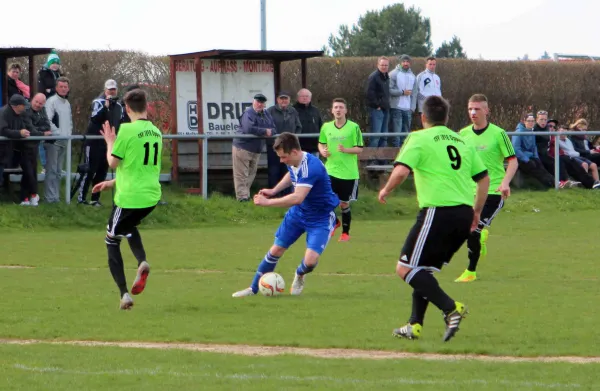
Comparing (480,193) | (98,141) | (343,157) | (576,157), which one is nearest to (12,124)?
(98,141)

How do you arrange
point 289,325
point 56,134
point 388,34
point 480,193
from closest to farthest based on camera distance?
point 480,193, point 289,325, point 56,134, point 388,34

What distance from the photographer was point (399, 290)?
1287 centimetres

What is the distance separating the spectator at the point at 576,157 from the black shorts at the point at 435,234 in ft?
53.8

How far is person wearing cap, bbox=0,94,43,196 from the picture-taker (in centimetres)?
1984

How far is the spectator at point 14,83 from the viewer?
844 inches

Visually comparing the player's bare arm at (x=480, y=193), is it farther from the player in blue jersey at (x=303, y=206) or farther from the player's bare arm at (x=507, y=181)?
the player's bare arm at (x=507, y=181)

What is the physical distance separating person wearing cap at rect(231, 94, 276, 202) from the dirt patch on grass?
500 inches

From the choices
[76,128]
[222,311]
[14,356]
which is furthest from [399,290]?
[76,128]

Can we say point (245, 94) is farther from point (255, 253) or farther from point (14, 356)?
point (14, 356)

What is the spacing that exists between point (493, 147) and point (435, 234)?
494 cm

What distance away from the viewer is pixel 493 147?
14.0 metres

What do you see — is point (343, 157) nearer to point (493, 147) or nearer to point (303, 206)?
point (493, 147)

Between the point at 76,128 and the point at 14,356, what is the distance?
15979 mm

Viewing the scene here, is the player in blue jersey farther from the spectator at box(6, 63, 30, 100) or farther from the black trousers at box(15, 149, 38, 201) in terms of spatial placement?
the spectator at box(6, 63, 30, 100)
